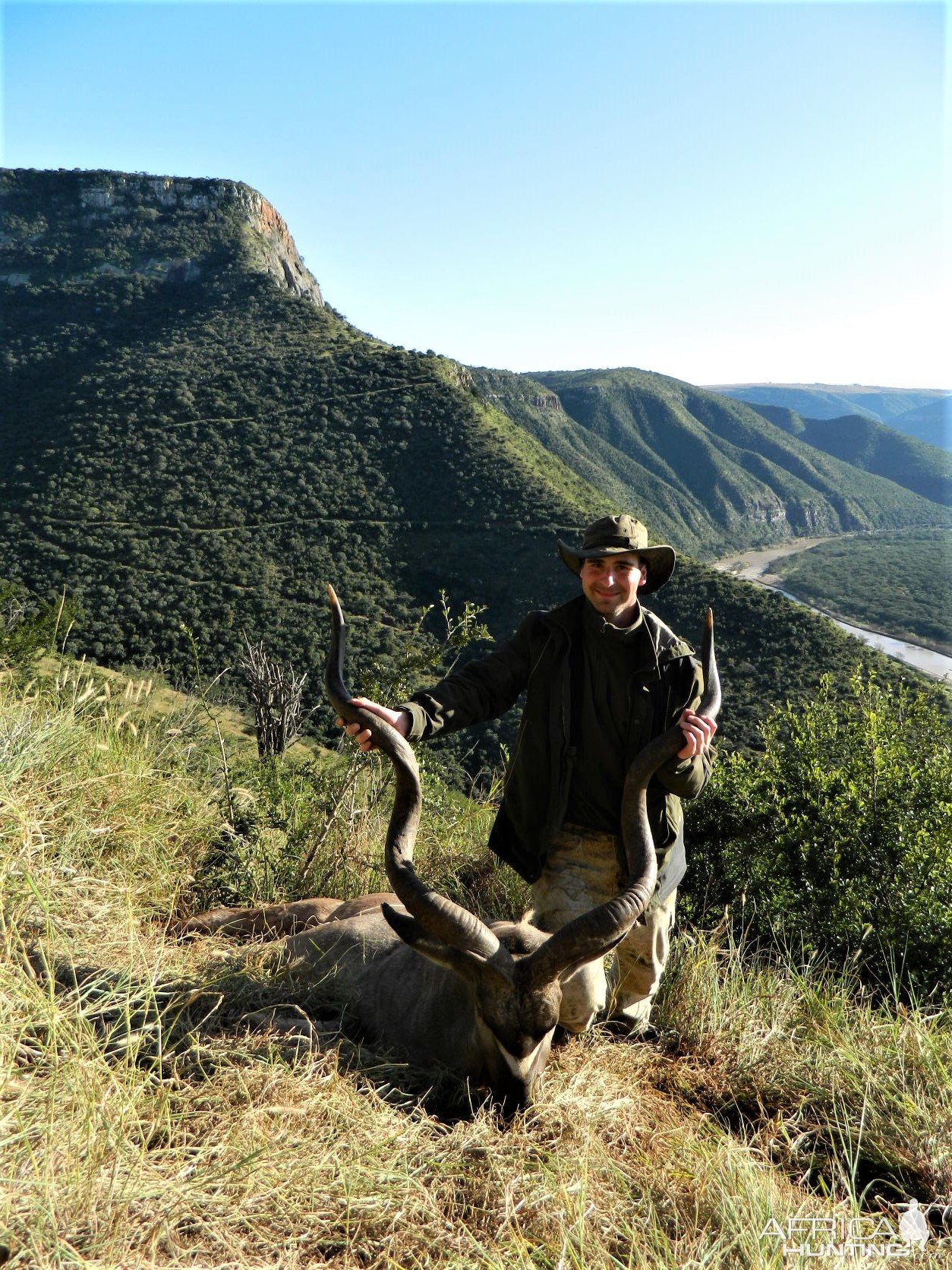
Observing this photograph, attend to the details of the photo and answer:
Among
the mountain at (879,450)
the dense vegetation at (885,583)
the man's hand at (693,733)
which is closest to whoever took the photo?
the man's hand at (693,733)

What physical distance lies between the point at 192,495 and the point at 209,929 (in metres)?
41.0

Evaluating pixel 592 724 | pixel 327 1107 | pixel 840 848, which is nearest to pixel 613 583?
pixel 592 724

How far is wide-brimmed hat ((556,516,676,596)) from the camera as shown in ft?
12.4

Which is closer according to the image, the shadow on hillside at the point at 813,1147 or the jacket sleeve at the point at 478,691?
the shadow on hillside at the point at 813,1147

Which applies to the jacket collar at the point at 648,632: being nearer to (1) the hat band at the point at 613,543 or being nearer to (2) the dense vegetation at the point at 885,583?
(1) the hat band at the point at 613,543

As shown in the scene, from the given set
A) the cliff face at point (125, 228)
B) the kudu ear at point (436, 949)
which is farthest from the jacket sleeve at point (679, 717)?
the cliff face at point (125, 228)

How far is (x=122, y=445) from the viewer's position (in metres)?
45.1

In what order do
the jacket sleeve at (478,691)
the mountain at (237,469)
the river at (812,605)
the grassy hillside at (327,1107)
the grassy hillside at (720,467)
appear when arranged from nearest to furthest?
the grassy hillside at (327,1107)
the jacket sleeve at (478,691)
the mountain at (237,469)
the river at (812,605)
the grassy hillside at (720,467)

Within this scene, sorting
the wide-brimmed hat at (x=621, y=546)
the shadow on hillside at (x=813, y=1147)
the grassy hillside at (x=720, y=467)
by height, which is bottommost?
the shadow on hillside at (x=813, y=1147)

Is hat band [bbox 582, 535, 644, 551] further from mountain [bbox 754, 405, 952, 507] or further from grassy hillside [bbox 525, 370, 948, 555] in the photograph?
mountain [bbox 754, 405, 952, 507]

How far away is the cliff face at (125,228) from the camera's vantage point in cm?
6512

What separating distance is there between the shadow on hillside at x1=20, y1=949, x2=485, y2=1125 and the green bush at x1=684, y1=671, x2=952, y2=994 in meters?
2.38

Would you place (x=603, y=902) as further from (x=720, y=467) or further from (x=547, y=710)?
(x=720, y=467)

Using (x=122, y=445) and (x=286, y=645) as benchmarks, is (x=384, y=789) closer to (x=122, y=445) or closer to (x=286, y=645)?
(x=286, y=645)
